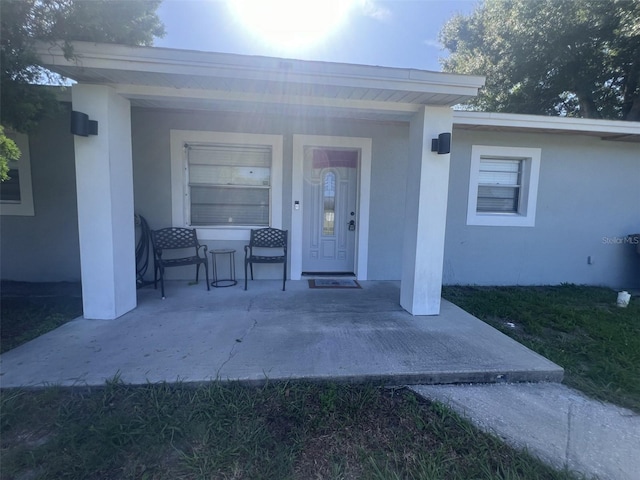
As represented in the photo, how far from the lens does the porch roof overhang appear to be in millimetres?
2909

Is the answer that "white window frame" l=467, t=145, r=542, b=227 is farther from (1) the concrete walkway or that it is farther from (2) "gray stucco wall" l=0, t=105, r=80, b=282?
(2) "gray stucco wall" l=0, t=105, r=80, b=282

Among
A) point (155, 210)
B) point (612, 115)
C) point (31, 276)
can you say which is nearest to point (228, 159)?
point (155, 210)

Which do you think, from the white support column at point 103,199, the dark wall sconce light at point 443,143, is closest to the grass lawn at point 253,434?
the white support column at point 103,199

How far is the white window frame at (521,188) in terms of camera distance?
5.52 meters

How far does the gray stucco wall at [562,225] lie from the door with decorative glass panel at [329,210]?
1.71 m

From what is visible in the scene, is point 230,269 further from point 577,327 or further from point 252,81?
point 577,327

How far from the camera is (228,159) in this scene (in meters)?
5.17

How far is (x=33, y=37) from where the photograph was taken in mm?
2850

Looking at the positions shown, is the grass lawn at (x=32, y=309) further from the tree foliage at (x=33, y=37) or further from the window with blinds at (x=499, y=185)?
the window with blinds at (x=499, y=185)

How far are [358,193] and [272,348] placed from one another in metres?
3.17

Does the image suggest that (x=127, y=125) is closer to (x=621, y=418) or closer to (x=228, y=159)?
(x=228, y=159)

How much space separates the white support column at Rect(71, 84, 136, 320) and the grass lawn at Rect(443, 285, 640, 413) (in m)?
4.38

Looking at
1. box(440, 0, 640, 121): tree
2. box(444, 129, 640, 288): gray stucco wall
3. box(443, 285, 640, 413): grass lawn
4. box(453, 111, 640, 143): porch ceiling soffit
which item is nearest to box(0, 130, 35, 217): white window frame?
box(453, 111, 640, 143): porch ceiling soffit

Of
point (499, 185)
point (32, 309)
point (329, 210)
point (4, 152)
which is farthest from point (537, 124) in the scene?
point (32, 309)
